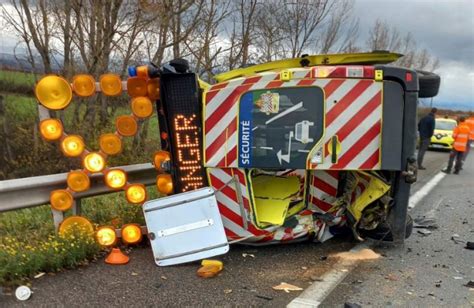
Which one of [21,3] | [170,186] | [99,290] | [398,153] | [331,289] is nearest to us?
[99,290]

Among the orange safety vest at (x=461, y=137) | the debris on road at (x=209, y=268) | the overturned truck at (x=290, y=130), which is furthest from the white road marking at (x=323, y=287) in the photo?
the orange safety vest at (x=461, y=137)

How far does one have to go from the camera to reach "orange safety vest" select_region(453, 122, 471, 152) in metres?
12.3

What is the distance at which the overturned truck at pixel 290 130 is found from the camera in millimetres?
3994

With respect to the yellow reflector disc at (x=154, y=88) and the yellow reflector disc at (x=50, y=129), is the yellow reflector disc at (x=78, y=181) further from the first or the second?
the yellow reflector disc at (x=154, y=88)

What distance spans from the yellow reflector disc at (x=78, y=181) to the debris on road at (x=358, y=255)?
2.53 metres

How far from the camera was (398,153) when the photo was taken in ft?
13.2

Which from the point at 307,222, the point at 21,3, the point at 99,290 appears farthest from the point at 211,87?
the point at 21,3

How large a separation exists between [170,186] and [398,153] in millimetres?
2212

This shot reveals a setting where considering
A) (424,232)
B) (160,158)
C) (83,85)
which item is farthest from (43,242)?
(424,232)

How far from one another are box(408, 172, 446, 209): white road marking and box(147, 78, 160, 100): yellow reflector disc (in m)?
4.60

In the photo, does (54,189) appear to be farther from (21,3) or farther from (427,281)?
(21,3)

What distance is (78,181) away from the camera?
13.3ft

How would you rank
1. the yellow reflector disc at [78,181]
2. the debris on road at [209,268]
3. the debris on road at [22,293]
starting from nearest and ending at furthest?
the debris on road at [22,293]
the debris on road at [209,268]
the yellow reflector disc at [78,181]

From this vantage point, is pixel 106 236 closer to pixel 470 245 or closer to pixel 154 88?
A: pixel 154 88
